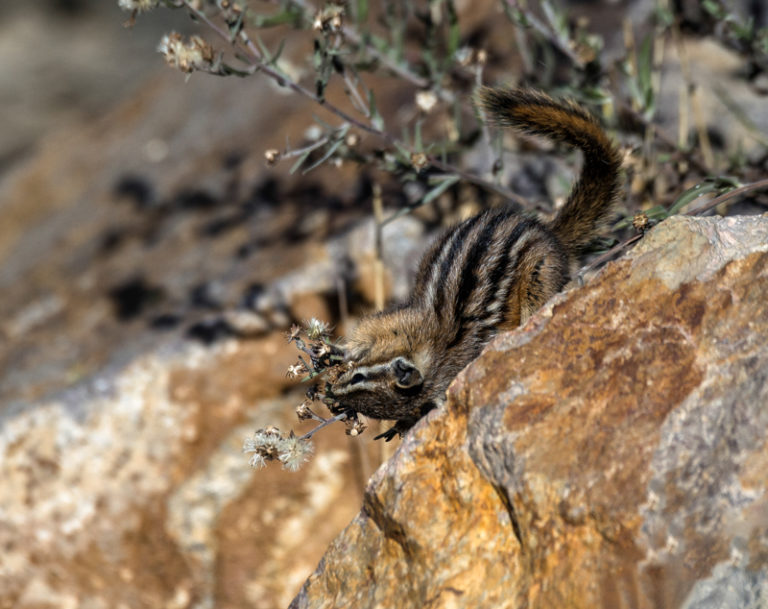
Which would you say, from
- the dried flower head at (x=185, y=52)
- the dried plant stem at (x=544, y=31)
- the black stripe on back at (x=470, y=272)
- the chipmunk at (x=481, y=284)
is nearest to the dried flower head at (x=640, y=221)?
the chipmunk at (x=481, y=284)

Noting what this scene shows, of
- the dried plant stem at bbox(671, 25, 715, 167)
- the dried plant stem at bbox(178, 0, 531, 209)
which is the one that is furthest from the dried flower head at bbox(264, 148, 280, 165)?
the dried plant stem at bbox(671, 25, 715, 167)

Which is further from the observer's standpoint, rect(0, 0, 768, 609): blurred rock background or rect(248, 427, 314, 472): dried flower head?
rect(0, 0, 768, 609): blurred rock background

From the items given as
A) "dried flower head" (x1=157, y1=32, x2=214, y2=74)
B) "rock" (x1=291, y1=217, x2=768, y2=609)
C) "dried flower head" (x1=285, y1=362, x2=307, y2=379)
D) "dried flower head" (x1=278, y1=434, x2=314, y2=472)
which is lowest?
"rock" (x1=291, y1=217, x2=768, y2=609)

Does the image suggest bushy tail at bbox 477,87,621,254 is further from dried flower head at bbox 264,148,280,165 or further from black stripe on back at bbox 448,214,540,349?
dried flower head at bbox 264,148,280,165

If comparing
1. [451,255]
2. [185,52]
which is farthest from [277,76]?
[451,255]

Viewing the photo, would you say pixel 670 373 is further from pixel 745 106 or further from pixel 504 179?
pixel 745 106

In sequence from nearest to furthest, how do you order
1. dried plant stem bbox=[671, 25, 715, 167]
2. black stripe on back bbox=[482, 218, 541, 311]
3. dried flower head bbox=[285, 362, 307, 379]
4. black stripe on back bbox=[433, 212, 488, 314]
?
1. dried flower head bbox=[285, 362, 307, 379]
2. black stripe on back bbox=[482, 218, 541, 311]
3. black stripe on back bbox=[433, 212, 488, 314]
4. dried plant stem bbox=[671, 25, 715, 167]

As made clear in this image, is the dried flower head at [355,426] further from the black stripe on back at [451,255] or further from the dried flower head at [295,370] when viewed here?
the black stripe on back at [451,255]

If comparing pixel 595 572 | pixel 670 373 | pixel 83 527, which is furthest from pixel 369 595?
pixel 83 527
